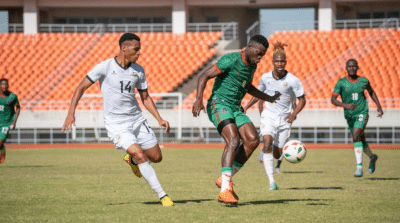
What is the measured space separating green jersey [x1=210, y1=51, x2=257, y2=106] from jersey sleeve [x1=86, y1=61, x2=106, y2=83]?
55.8 inches

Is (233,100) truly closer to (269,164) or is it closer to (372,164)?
(269,164)

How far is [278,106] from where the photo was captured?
1168cm

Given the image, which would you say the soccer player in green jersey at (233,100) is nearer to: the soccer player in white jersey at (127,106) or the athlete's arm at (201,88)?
the athlete's arm at (201,88)

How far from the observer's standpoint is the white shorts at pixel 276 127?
11383 mm

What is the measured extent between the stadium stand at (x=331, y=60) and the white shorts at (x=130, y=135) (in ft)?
62.4

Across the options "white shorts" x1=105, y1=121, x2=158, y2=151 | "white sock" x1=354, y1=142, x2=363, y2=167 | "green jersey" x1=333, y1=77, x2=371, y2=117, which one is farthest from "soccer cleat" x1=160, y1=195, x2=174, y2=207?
"green jersey" x1=333, y1=77, x2=371, y2=117

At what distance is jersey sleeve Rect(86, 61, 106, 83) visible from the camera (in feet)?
26.0

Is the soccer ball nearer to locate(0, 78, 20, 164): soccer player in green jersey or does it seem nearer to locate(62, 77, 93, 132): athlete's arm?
locate(62, 77, 93, 132): athlete's arm

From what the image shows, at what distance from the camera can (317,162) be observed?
17.4m

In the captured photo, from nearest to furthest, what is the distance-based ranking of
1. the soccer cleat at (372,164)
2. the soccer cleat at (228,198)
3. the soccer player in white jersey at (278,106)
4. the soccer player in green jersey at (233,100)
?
the soccer cleat at (228,198)
the soccer player in green jersey at (233,100)
the soccer player in white jersey at (278,106)
the soccer cleat at (372,164)

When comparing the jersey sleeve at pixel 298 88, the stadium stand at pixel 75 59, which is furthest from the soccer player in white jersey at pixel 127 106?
the stadium stand at pixel 75 59

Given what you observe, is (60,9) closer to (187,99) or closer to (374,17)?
(187,99)

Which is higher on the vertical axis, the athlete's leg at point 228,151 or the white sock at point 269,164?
the athlete's leg at point 228,151

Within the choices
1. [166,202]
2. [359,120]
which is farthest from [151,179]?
[359,120]
